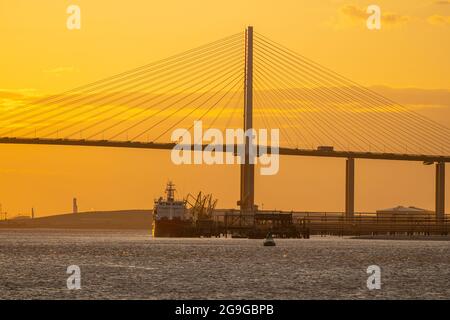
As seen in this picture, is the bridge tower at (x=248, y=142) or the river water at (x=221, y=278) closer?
the river water at (x=221, y=278)

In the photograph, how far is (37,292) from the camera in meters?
75.9

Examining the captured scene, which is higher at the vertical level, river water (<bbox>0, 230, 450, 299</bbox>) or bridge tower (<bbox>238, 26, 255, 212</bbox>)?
bridge tower (<bbox>238, 26, 255, 212</bbox>)

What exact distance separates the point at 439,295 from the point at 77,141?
4438 inches

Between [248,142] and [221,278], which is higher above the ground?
[248,142]

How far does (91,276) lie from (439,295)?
87.5ft

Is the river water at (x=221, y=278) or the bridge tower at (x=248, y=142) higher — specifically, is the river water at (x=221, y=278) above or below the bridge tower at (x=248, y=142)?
below

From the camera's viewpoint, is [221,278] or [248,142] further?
[248,142]

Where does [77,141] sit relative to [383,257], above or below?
above

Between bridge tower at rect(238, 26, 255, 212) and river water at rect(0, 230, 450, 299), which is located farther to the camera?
bridge tower at rect(238, 26, 255, 212)
